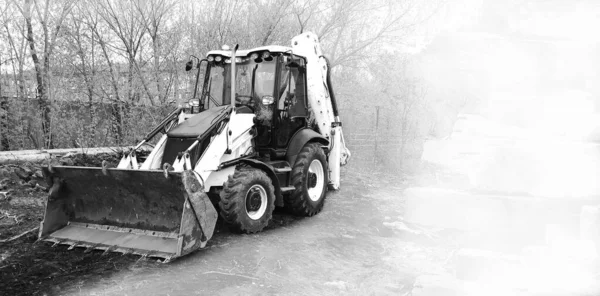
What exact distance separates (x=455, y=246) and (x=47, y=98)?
8.79 metres

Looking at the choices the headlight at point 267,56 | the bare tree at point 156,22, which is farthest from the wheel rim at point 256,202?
the bare tree at point 156,22

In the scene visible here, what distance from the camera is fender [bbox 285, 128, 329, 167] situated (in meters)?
7.00

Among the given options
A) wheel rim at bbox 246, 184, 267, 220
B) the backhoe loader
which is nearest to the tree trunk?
the backhoe loader

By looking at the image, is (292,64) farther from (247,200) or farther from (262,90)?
(247,200)

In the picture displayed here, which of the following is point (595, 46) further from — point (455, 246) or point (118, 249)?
point (118, 249)

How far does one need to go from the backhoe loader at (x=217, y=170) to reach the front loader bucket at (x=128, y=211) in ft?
0.04

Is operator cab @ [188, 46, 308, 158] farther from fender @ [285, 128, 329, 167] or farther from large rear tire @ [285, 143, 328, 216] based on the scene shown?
large rear tire @ [285, 143, 328, 216]

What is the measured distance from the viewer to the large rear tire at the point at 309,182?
6.86 meters

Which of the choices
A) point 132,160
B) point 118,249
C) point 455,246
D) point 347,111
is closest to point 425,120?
point 347,111

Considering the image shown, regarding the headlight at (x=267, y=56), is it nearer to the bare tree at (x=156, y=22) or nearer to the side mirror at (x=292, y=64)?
the side mirror at (x=292, y=64)

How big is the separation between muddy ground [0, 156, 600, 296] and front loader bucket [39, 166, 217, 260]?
185 millimetres

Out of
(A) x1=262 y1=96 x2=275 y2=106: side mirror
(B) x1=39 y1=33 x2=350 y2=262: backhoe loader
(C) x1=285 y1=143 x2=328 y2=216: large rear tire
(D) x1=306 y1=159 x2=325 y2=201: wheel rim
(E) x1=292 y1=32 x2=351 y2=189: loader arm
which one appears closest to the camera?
(B) x1=39 y1=33 x2=350 y2=262: backhoe loader

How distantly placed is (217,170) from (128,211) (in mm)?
1111

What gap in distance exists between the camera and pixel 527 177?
15.9 feet
